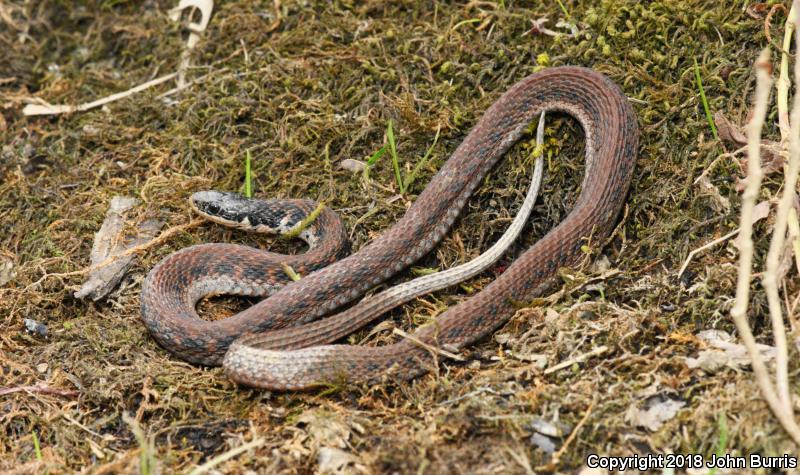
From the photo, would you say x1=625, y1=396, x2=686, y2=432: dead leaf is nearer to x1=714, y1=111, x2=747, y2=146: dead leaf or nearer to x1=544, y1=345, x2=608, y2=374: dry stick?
x1=544, y1=345, x2=608, y2=374: dry stick

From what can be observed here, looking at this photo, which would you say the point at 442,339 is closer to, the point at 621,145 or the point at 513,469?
the point at 513,469

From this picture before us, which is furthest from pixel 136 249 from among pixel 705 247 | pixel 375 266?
pixel 705 247

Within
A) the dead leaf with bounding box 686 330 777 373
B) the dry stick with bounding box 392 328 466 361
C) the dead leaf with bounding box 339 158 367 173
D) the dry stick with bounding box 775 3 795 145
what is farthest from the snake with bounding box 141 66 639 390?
the dead leaf with bounding box 686 330 777 373

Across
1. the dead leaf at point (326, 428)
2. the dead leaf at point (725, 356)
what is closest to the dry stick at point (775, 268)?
the dead leaf at point (725, 356)

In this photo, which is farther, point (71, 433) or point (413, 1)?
point (413, 1)

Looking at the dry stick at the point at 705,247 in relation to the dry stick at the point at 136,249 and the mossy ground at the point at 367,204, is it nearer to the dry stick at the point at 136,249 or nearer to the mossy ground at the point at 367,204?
the mossy ground at the point at 367,204

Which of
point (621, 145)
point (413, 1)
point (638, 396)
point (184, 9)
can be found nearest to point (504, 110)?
point (621, 145)
